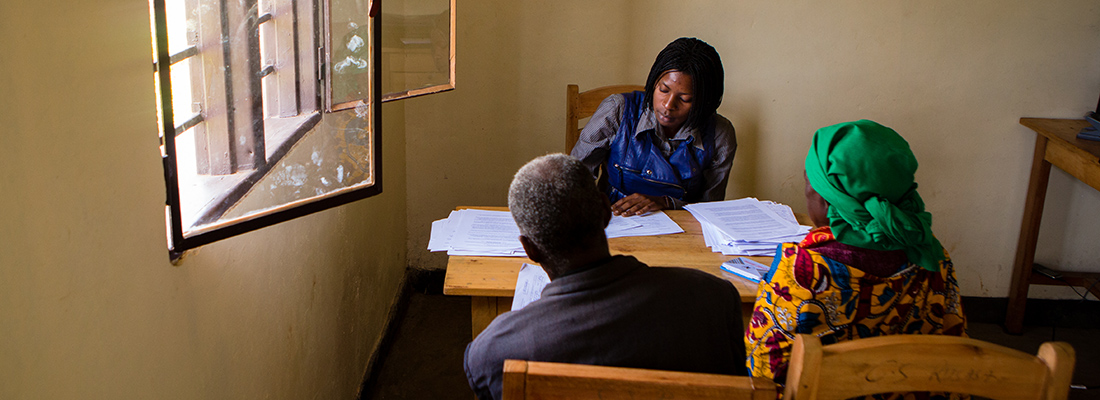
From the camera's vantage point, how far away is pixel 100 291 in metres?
0.82

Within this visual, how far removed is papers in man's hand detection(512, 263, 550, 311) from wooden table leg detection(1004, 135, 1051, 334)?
2209 mm

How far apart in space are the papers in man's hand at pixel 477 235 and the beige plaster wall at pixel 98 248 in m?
0.43

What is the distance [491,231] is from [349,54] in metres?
0.56

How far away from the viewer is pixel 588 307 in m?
0.96

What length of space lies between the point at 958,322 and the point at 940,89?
1.81 meters

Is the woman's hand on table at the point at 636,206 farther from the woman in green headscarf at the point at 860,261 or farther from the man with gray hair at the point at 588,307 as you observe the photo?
the man with gray hair at the point at 588,307

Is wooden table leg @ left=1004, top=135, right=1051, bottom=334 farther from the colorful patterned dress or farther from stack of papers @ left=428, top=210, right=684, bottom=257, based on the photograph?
the colorful patterned dress

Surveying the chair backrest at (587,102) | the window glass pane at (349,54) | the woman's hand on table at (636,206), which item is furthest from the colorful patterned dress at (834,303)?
the chair backrest at (587,102)

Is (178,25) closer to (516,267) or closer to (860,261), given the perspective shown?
(516,267)

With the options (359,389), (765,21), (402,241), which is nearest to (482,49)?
(402,241)

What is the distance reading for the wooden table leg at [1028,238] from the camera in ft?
8.79

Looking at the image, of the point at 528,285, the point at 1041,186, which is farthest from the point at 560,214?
the point at 1041,186

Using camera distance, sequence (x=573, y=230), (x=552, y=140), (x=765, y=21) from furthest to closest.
→ (x=552, y=140) < (x=765, y=21) < (x=573, y=230)

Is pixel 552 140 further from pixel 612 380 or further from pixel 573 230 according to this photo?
pixel 612 380
